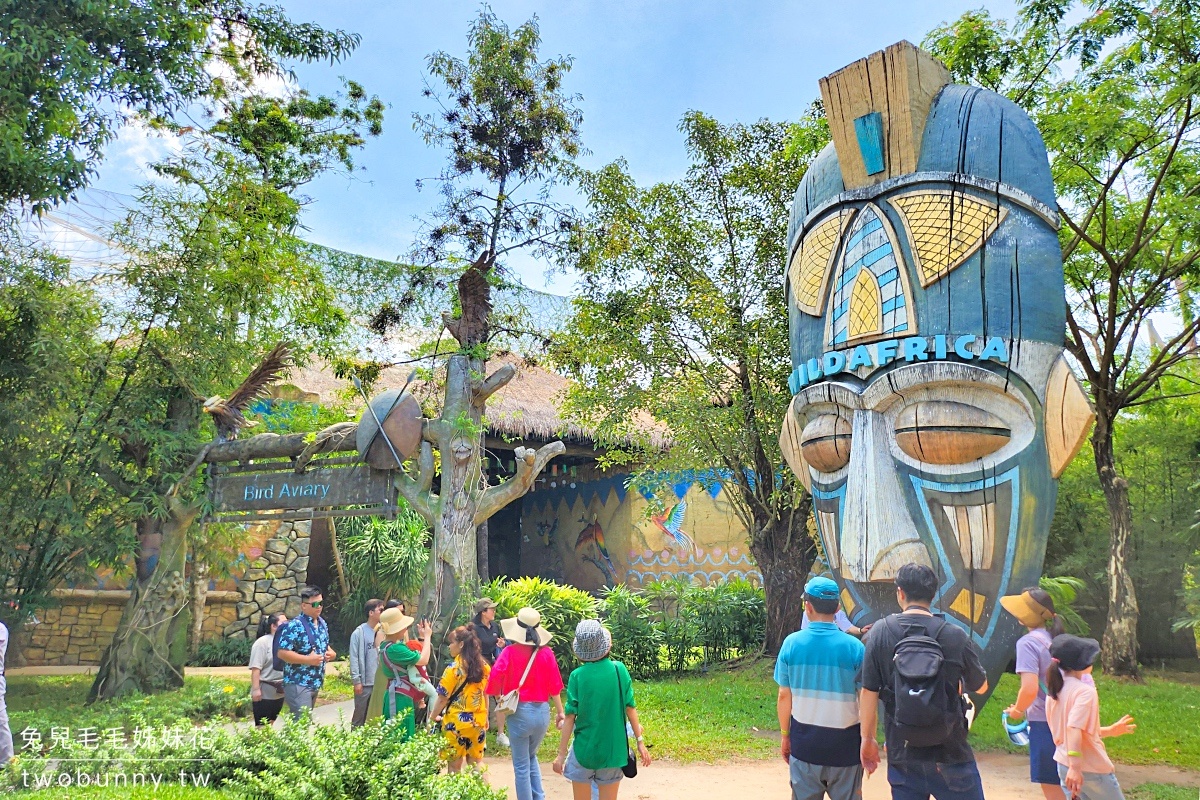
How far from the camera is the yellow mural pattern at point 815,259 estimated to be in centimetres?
529

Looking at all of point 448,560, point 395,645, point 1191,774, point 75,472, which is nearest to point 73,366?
point 75,472

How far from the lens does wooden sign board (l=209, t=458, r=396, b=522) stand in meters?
7.79

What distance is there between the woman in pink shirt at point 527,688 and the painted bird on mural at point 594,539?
1270cm

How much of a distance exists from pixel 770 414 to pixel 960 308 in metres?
5.40

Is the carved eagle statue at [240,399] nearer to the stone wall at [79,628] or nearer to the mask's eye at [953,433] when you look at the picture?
the stone wall at [79,628]

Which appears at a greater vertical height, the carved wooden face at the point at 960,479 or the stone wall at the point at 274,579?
the carved wooden face at the point at 960,479

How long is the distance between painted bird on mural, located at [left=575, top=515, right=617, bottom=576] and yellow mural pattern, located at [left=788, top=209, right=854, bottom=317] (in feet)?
43.1

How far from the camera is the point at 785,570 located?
10758 mm

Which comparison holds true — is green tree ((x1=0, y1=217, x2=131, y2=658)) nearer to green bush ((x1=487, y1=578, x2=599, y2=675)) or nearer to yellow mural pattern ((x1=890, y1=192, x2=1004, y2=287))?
green bush ((x1=487, y1=578, x2=599, y2=675))

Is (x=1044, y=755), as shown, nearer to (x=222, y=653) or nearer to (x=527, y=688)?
(x=527, y=688)

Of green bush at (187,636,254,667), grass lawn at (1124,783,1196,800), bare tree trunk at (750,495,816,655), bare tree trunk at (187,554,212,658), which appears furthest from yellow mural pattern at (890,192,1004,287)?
green bush at (187,636,254,667)

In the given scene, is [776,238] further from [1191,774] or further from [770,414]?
[1191,774]

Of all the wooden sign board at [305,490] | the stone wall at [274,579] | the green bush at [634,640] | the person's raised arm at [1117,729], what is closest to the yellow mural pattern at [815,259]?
the person's raised arm at [1117,729]

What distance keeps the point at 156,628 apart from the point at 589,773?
21.8ft
